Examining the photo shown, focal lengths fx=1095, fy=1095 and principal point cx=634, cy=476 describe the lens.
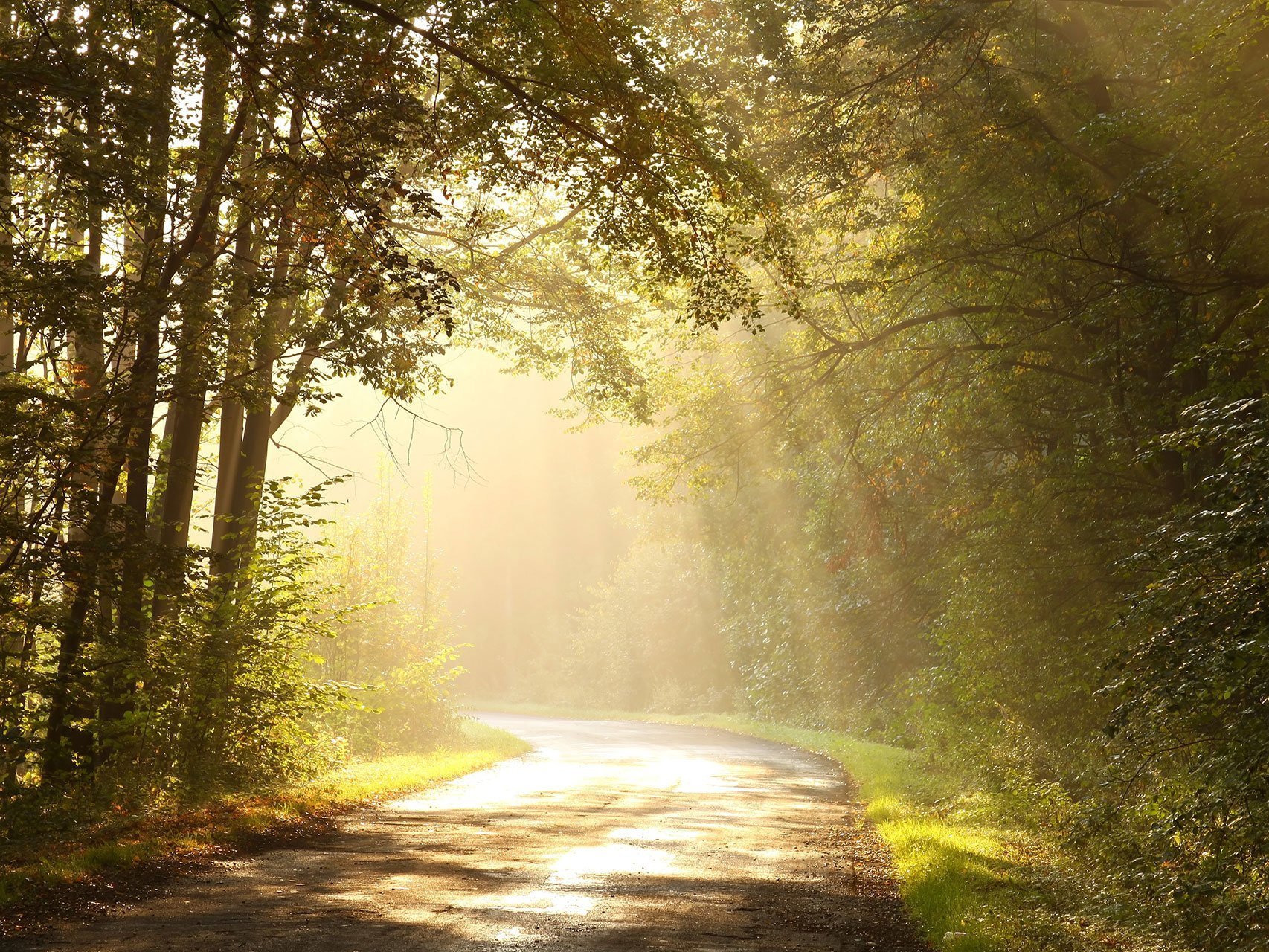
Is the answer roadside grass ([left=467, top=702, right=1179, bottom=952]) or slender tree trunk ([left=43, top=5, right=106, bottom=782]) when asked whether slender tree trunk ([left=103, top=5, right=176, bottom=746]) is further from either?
roadside grass ([left=467, top=702, right=1179, bottom=952])

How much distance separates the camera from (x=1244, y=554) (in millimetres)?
6711

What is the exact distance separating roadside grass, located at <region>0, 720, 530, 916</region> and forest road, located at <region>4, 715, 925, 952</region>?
1.75 feet

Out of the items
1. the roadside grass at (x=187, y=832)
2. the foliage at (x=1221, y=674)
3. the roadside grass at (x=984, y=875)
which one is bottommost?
the roadside grass at (x=984, y=875)

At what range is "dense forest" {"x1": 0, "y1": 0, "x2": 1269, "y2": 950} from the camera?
938cm

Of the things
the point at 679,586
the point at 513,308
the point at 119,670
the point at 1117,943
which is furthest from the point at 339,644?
the point at 679,586

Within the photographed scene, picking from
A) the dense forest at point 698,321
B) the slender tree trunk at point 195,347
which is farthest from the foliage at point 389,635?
the slender tree trunk at point 195,347

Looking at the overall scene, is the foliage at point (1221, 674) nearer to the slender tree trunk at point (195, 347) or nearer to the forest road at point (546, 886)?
the forest road at point (546, 886)

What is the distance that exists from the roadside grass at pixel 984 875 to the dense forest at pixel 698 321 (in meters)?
0.48

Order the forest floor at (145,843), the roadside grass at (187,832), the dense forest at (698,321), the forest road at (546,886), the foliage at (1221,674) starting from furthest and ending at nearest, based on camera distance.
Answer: the dense forest at (698,321)
the roadside grass at (187,832)
the forest floor at (145,843)
the forest road at (546,886)
the foliage at (1221,674)

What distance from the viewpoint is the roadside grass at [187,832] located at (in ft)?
27.8

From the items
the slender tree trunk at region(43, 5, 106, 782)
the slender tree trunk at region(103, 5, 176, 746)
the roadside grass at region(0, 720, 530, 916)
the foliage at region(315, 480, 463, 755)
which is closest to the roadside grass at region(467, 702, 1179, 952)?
the roadside grass at region(0, 720, 530, 916)

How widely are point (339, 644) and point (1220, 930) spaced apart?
1922 cm

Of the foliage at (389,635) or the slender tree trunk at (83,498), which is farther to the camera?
the foliage at (389,635)

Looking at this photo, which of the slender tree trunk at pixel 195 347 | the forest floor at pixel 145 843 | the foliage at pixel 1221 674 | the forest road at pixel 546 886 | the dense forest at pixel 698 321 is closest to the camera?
the foliage at pixel 1221 674
